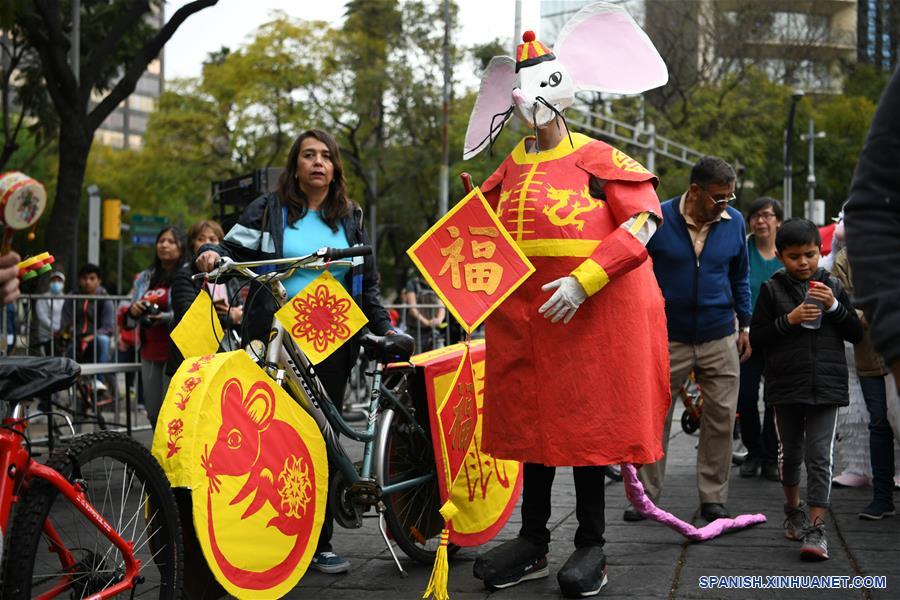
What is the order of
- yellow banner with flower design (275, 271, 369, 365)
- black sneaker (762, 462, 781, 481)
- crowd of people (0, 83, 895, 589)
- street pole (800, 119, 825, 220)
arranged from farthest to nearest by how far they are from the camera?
street pole (800, 119, 825, 220)
black sneaker (762, 462, 781, 481)
crowd of people (0, 83, 895, 589)
yellow banner with flower design (275, 271, 369, 365)

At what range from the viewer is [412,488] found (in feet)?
15.6

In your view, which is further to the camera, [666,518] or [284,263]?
[666,518]

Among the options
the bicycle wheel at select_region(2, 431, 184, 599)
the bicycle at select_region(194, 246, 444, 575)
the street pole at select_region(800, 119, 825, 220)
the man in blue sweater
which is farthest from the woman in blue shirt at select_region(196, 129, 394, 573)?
the street pole at select_region(800, 119, 825, 220)

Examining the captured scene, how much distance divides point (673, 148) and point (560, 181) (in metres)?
30.6

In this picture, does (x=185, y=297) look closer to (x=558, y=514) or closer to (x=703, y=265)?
(x=558, y=514)

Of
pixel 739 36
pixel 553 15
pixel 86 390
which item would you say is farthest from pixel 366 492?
pixel 553 15

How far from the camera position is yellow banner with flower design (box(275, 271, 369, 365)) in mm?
4199

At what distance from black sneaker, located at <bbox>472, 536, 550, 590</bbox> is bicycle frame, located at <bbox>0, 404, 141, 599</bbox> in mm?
1558

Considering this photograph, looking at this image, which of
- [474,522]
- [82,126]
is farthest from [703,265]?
[82,126]

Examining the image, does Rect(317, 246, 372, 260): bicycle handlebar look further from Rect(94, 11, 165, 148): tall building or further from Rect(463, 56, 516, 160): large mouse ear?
Rect(94, 11, 165, 148): tall building

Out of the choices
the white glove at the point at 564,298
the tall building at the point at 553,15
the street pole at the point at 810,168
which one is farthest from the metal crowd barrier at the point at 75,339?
the tall building at the point at 553,15

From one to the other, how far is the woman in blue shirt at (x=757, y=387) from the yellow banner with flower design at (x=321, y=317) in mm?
3849

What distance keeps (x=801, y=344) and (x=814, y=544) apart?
97 cm

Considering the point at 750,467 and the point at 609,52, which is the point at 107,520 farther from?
the point at 750,467
